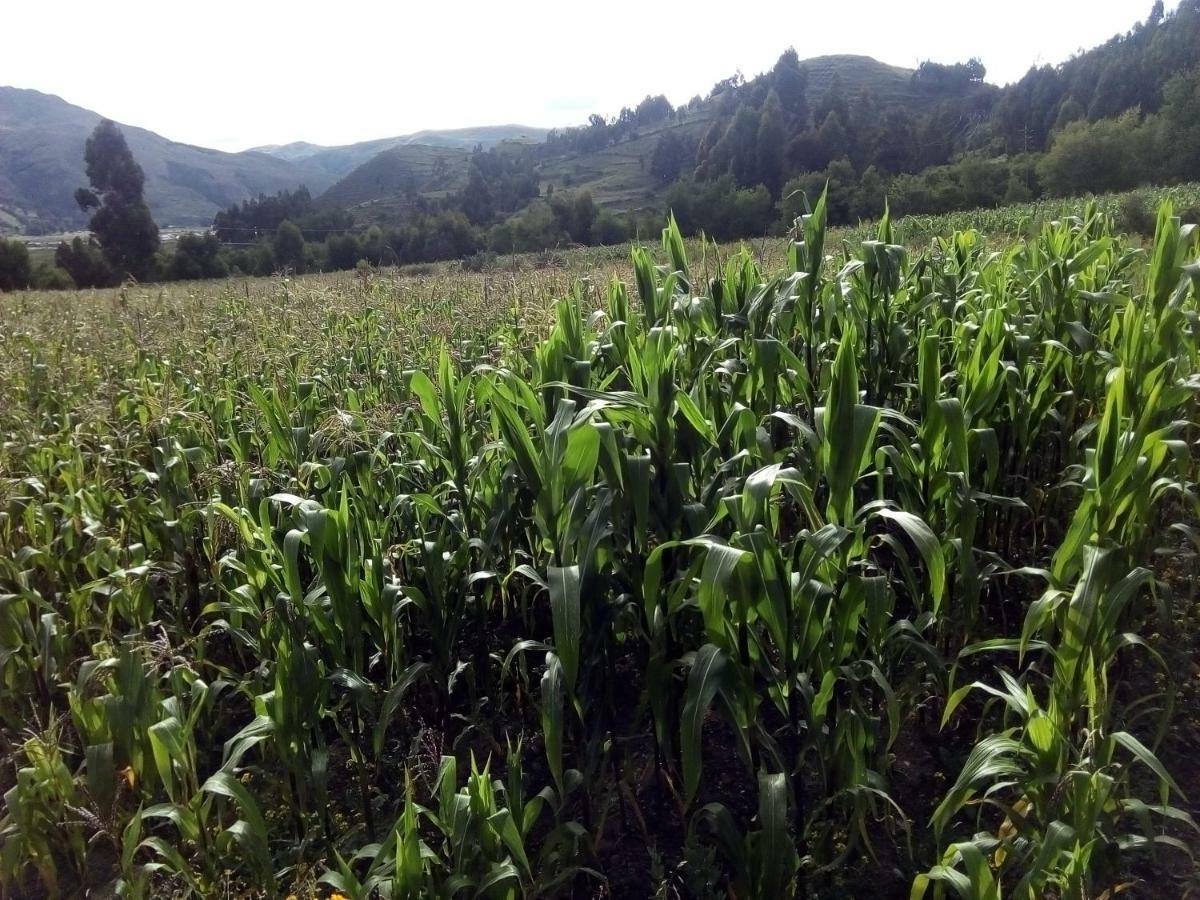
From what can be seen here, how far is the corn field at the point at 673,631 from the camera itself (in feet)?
5.42

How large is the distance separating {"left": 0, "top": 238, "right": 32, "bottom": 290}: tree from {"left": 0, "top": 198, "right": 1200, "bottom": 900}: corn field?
3174 centimetres

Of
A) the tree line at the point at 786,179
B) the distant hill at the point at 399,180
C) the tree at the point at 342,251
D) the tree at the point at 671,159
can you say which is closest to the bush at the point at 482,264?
the tree line at the point at 786,179

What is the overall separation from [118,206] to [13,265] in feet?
35.0

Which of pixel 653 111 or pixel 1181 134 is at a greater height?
pixel 653 111

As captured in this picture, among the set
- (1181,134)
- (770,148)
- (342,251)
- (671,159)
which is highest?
(671,159)

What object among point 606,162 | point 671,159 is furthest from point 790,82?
point 606,162

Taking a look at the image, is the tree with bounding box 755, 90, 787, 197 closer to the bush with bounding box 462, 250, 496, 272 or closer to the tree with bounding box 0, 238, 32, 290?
the bush with bounding box 462, 250, 496, 272

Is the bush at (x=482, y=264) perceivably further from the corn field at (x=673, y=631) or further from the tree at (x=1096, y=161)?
the tree at (x=1096, y=161)

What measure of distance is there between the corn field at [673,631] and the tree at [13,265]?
1250 inches

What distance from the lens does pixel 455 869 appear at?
157cm

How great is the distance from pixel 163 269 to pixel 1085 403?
38.7 m

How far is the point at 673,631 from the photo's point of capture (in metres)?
2.07

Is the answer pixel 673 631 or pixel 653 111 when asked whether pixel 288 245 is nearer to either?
pixel 673 631

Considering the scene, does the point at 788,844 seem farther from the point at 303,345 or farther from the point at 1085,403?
the point at 303,345
